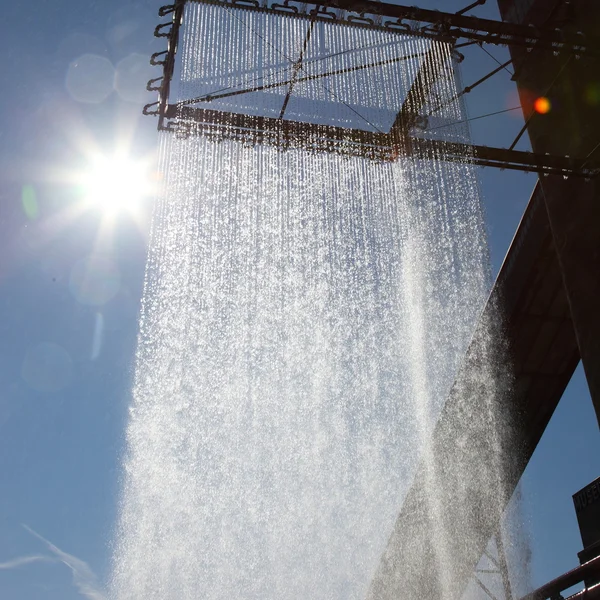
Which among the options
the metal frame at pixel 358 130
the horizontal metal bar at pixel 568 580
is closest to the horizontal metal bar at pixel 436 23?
the metal frame at pixel 358 130

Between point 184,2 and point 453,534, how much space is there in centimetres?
1389

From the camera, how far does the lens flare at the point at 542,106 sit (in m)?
13.3

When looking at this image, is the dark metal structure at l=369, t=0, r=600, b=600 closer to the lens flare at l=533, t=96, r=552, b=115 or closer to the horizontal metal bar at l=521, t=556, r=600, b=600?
the lens flare at l=533, t=96, r=552, b=115

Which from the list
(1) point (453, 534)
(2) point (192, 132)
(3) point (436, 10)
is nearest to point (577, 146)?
(3) point (436, 10)

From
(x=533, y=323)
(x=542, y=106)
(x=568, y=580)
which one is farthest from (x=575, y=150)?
(x=568, y=580)

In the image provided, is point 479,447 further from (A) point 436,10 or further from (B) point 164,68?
(B) point 164,68

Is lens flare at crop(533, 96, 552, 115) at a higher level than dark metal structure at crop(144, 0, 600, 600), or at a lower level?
higher

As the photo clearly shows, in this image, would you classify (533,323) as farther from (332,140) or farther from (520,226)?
(332,140)

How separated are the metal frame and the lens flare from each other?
1712 millimetres

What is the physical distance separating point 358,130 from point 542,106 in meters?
4.37

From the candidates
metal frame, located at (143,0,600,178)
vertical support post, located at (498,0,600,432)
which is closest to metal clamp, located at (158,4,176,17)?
metal frame, located at (143,0,600,178)

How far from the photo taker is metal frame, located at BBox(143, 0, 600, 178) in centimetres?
1077

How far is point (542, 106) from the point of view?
44.1ft

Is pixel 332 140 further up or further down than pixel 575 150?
further down
